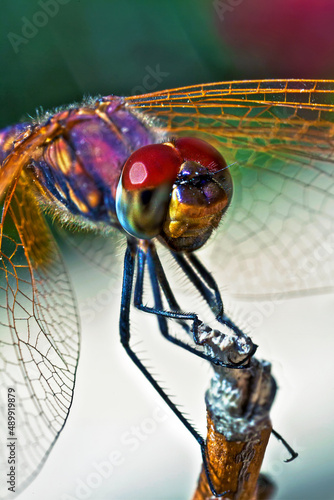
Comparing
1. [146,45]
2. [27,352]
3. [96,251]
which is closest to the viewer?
[27,352]

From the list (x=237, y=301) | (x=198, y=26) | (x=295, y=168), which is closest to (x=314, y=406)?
(x=237, y=301)

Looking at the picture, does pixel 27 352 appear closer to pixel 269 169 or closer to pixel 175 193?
pixel 175 193

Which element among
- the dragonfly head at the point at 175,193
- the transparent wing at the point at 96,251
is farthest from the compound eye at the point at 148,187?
the transparent wing at the point at 96,251

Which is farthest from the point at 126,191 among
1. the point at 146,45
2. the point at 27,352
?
the point at 146,45

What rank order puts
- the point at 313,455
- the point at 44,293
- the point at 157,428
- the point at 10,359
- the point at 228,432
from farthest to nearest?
1. the point at 157,428
2. the point at 313,455
3. the point at 44,293
4. the point at 10,359
5. the point at 228,432

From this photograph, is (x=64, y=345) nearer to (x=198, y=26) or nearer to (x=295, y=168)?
(x=295, y=168)

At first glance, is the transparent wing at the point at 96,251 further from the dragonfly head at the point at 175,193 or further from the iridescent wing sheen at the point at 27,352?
the dragonfly head at the point at 175,193
